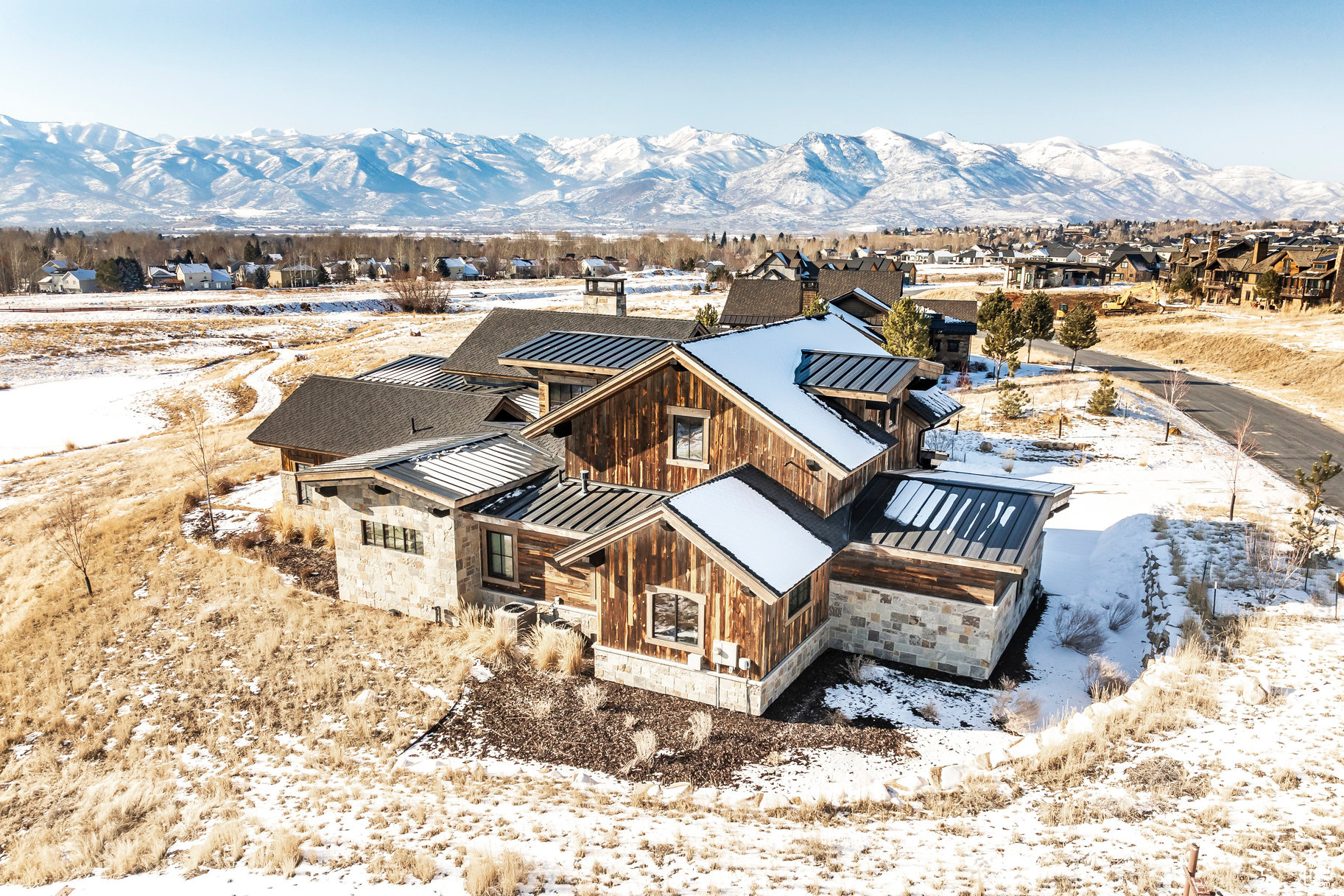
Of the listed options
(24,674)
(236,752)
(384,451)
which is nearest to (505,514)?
(384,451)

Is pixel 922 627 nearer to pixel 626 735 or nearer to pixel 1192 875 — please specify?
pixel 626 735

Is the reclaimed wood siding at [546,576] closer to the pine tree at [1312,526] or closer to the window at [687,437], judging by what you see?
the window at [687,437]

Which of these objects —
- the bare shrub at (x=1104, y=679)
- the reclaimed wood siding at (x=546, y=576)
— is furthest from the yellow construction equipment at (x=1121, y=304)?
the reclaimed wood siding at (x=546, y=576)

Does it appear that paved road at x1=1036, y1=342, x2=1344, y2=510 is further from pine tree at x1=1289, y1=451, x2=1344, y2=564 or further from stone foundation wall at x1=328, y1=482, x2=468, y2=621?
stone foundation wall at x1=328, y1=482, x2=468, y2=621

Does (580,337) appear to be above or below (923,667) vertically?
above

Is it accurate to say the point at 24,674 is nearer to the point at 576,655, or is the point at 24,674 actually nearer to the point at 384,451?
the point at 384,451

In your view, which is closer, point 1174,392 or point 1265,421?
point 1265,421

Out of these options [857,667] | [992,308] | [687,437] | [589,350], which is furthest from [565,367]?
[992,308]
